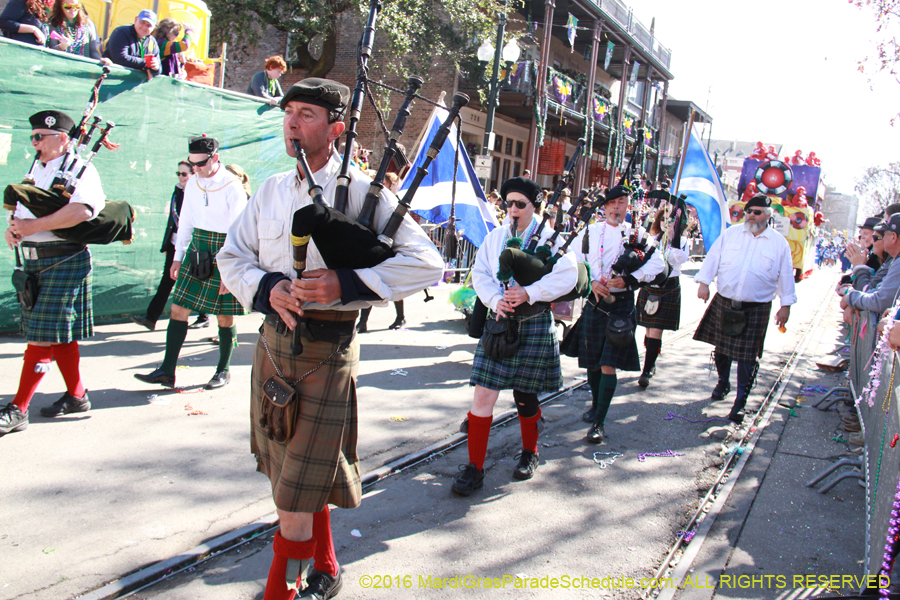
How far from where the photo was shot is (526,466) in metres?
3.98

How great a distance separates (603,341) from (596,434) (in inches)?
28.8

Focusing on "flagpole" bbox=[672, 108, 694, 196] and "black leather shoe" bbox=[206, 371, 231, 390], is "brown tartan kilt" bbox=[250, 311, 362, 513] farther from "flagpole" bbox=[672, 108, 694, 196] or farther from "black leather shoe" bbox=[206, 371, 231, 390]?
"flagpole" bbox=[672, 108, 694, 196]

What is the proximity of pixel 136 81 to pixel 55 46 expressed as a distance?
840mm

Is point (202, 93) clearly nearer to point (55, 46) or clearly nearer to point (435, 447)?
point (55, 46)

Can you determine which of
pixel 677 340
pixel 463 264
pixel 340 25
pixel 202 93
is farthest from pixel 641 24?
pixel 202 93

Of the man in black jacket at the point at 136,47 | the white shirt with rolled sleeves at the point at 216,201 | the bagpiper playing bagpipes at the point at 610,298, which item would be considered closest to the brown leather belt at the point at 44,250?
the white shirt with rolled sleeves at the point at 216,201

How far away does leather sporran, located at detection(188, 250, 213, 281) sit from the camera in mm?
4902

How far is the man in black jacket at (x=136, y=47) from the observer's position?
260 inches

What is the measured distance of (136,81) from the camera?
259 inches

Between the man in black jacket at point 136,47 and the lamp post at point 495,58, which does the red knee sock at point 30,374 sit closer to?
the man in black jacket at point 136,47

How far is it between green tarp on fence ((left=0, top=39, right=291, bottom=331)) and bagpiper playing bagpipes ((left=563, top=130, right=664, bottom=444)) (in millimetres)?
4595

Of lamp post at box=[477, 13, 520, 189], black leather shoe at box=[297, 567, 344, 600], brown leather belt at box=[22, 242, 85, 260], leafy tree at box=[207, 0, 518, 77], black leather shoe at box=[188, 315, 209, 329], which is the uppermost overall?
leafy tree at box=[207, 0, 518, 77]

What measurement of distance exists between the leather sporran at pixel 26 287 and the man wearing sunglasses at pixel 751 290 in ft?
16.6

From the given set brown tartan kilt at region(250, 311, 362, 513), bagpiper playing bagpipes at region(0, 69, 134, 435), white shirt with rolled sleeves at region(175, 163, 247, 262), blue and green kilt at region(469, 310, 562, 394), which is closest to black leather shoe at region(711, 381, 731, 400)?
blue and green kilt at region(469, 310, 562, 394)
